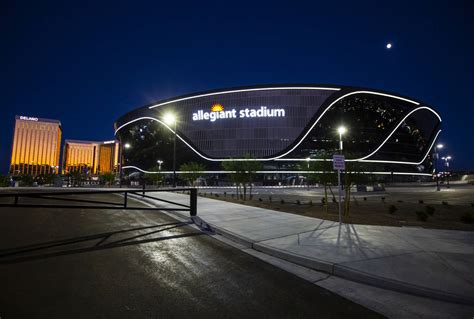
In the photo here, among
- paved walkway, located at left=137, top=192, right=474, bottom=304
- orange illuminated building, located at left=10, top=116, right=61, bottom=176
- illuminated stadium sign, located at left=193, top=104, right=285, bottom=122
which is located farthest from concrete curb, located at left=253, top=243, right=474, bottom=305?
orange illuminated building, located at left=10, top=116, right=61, bottom=176

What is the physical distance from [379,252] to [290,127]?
66.2 meters

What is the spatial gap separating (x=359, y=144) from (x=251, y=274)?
7615 centimetres

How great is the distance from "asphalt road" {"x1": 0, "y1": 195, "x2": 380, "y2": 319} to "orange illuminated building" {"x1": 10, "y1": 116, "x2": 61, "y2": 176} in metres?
201

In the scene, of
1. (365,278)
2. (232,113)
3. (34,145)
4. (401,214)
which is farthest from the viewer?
(34,145)

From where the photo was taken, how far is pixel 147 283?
428cm

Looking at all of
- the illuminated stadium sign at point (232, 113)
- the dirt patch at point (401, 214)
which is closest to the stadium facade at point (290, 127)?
the illuminated stadium sign at point (232, 113)

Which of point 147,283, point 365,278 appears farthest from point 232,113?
point 147,283

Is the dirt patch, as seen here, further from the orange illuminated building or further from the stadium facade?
the orange illuminated building

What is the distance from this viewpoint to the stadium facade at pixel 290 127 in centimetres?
6938

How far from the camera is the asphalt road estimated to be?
3.41 m

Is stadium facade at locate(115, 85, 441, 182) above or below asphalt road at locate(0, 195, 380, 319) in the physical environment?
above

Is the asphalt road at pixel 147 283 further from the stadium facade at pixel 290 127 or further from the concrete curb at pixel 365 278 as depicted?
the stadium facade at pixel 290 127

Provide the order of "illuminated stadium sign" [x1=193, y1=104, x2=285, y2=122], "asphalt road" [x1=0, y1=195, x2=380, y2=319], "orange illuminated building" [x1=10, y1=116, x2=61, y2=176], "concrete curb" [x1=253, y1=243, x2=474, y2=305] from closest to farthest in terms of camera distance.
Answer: "asphalt road" [x1=0, y1=195, x2=380, y2=319] → "concrete curb" [x1=253, y1=243, x2=474, y2=305] → "illuminated stadium sign" [x1=193, y1=104, x2=285, y2=122] → "orange illuminated building" [x1=10, y1=116, x2=61, y2=176]

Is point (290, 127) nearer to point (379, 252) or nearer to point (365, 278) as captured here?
point (379, 252)
